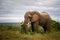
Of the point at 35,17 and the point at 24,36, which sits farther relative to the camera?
the point at 35,17

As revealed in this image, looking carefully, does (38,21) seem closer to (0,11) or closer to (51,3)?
(51,3)

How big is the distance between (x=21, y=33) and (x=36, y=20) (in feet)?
1.23

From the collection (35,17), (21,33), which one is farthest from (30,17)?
(21,33)

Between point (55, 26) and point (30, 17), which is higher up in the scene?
point (30, 17)

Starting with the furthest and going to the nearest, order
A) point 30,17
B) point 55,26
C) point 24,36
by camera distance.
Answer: point 30,17
point 55,26
point 24,36

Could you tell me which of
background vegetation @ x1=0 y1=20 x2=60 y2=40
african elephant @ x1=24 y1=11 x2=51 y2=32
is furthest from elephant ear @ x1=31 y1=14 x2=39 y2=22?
background vegetation @ x1=0 y1=20 x2=60 y2=40

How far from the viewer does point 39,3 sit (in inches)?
86.3

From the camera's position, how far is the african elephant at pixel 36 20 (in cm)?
221

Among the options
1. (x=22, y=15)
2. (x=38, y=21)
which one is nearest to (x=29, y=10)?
(x=22, y=15)

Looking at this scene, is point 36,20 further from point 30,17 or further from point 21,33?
point 21,33

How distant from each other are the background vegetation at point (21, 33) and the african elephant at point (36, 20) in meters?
0.06

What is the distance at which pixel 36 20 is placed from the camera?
240 cm

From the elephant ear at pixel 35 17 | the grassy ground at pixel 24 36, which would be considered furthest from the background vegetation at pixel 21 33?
the elephant ear at pixel 35 17

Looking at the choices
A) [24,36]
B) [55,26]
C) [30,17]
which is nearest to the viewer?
[24,36]
